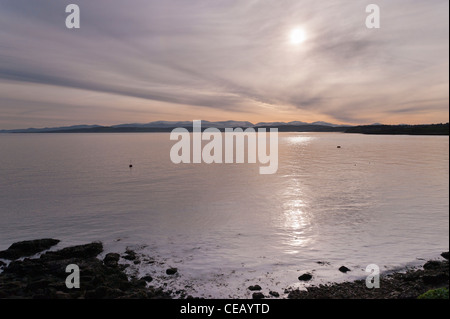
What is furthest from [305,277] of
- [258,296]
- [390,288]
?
[390,288]

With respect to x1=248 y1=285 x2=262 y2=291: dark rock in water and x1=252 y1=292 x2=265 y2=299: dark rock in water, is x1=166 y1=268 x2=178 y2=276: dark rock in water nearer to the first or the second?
x1=248 y1=285 x2=262 y2=291: dark rock in water

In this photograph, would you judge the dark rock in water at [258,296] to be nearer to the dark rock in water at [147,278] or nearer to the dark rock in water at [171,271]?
the dark rock in water at [171,271]

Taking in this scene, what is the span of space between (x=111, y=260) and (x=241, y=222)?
12370mm

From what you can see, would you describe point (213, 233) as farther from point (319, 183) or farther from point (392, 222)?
point (319, 183)

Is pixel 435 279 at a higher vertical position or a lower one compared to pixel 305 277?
higher

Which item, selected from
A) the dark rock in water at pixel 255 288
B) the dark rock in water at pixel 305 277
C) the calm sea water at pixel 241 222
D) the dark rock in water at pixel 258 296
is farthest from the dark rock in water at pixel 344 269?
the dark rock in water at pixel 258 296

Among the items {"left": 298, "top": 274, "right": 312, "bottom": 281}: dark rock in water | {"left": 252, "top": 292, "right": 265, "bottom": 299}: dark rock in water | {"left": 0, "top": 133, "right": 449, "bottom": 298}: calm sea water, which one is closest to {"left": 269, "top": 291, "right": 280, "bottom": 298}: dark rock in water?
{"left": 0, "top": 133, "right": 449, "bottom": 298}: calm sea water

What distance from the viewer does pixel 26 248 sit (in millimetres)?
19188

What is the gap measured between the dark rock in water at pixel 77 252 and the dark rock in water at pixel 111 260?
1.42 meters

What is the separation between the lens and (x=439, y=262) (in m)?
16.5

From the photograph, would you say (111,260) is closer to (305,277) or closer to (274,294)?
(274,294)

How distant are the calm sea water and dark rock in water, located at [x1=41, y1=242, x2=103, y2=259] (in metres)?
1.17

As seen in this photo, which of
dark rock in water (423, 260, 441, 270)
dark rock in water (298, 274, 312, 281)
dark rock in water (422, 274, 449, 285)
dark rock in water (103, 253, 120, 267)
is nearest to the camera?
dark rock in water (422, 274, 449, 285)

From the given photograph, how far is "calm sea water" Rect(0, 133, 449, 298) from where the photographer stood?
16.9 metres
